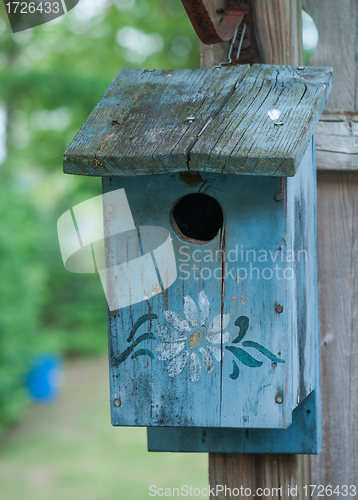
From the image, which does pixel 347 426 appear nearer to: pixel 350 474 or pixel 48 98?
pixel 350 474

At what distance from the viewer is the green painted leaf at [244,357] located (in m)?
1.19

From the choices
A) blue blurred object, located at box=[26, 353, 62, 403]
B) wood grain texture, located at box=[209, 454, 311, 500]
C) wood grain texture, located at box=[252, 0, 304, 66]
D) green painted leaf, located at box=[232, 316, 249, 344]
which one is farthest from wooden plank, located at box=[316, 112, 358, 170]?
blue blurred object, located at box=[26, 353, 62, 403]

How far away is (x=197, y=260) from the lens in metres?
1.20

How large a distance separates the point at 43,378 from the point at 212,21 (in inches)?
195

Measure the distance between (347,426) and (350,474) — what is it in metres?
0.14

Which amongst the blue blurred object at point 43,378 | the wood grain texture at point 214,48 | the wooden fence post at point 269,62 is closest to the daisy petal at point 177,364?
the wooden fence post at point 269,62

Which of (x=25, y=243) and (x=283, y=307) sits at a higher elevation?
(x=25, y=243)

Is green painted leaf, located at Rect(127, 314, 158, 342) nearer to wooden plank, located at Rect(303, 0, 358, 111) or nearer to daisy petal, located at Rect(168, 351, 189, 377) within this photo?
daisy petal, located at Rect(168, 351, 189, 377)

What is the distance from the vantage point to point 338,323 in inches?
63.2

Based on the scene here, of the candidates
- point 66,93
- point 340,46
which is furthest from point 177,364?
point 66,93

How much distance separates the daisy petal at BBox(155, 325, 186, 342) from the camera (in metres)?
1.21

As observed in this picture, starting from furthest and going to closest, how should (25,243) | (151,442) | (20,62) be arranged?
(20,62) → (25,243) → (151,442)

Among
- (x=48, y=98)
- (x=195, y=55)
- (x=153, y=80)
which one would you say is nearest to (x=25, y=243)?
(x=48, y=98)

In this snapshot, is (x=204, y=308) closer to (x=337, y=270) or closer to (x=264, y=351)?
(x=264, y=351)
